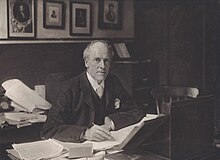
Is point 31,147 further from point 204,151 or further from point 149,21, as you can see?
point 149,21

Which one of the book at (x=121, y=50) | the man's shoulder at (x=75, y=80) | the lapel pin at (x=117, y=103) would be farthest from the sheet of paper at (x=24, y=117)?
the book at (x=121, y=50)

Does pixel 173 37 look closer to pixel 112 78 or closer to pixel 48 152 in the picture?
pixel 112 78

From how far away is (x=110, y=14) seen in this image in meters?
1.35

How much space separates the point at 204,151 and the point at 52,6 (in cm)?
72

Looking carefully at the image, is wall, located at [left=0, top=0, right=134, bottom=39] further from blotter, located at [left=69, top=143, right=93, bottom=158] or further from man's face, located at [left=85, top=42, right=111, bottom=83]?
blotter, located at [left=69, top=143, right=93, bottom=158]

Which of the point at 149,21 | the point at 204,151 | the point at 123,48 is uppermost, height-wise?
the point at 149,21

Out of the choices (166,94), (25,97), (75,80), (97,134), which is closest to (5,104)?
(25,97)

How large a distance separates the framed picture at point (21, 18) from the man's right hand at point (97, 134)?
48 centimetres

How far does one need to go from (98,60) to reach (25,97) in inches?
11.5

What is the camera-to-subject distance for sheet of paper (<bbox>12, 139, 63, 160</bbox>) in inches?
35.9

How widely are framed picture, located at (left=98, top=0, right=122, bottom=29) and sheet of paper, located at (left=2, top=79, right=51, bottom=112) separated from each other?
378 millimetres

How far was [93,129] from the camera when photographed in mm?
1062

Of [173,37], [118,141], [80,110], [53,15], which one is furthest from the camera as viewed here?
[173,37]

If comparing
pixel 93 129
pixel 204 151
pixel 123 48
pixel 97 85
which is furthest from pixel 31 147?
pixel 123 48
